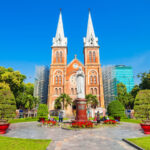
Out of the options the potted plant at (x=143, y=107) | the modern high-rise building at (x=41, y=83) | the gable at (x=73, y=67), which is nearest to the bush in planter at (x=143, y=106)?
the potted plant at (x=143, y=107)

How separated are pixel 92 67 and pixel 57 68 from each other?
1040 centimetres

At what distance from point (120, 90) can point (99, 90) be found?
11691 millimetres

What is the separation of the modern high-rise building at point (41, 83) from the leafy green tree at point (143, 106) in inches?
1289

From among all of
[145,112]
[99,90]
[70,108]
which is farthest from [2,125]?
[99,90]

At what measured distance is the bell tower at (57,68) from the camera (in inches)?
1421

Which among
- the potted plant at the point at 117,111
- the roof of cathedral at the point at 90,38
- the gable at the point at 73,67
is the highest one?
the roof of cathedral at the point at 90,38

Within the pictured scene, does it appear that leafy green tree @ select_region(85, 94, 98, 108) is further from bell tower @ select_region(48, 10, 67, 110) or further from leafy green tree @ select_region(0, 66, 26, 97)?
leafy green tree @ select_region(0, 66, 26, 97)

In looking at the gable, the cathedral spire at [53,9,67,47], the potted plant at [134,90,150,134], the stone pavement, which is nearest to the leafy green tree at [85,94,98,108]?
the gable

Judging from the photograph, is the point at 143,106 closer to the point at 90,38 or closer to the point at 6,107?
the point at 6,107

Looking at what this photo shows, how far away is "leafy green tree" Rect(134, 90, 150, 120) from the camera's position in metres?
10.2

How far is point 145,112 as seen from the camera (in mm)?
10320

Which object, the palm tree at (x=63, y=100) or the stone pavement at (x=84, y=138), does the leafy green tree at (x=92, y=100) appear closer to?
the palm tree at (x=63, y=100)

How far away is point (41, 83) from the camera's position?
41906 mm

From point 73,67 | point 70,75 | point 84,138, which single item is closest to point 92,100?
point 70,75
